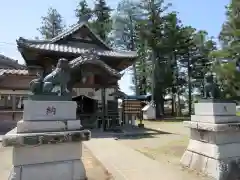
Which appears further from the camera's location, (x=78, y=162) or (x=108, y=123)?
(x=108, y=123)

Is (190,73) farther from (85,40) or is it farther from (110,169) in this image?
(110,169)

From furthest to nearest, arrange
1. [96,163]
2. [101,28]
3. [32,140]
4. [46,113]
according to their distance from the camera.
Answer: [101,28] < [96,163] < [46,113] < [32,140]

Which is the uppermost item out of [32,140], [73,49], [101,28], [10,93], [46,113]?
[101,28]

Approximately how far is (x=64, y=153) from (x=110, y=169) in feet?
6.34

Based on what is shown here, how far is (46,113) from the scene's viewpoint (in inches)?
154

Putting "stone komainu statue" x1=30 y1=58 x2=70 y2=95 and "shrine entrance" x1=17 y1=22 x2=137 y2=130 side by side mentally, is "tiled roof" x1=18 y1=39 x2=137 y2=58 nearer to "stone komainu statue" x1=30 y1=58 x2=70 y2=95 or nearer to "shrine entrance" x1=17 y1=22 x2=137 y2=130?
"shrine entrance" x1=17 y1=22 x2=137 y2=130

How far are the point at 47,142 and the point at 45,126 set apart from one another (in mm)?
293

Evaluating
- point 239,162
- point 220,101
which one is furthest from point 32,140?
point 239,162

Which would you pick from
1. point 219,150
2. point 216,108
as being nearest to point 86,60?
point 216,108

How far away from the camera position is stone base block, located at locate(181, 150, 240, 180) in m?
5.02

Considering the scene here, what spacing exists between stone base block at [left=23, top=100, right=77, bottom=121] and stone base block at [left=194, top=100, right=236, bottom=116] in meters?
3.10

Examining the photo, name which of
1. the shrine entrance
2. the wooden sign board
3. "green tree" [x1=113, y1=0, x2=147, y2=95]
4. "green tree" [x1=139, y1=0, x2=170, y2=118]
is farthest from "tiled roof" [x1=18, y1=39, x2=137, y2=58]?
"green tree" [x1=113, y1=0, x2=147, y2=95]

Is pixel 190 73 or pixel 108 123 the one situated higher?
pixel 190 73

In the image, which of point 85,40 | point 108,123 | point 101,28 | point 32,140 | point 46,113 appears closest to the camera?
point 32,140
